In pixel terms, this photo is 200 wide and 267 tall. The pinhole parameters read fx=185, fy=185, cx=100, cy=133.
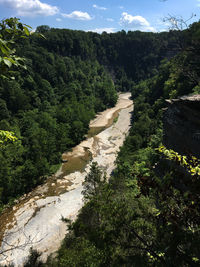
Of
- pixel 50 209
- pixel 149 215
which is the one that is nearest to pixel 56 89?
pixel 50 209

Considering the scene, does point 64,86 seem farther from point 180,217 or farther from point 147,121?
point 180,217

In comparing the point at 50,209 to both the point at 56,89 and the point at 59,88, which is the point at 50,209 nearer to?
the point at 56,89

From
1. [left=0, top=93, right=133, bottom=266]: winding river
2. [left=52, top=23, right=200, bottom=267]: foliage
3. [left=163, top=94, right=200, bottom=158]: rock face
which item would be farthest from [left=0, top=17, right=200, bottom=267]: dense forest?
[left=0, top=93, right=133, bottom=266]: winding river

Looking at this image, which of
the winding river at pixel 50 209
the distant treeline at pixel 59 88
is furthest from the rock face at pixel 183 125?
the winding river at pixel 50 209

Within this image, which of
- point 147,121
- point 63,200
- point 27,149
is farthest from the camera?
point 147,121

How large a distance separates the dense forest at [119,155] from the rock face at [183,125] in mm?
1154

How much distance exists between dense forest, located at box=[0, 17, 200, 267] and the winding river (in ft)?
6.24

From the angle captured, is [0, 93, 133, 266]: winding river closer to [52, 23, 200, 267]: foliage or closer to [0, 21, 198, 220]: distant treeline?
[0, 21, 198, 220]: distant treeline

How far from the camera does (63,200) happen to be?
28.7 meters

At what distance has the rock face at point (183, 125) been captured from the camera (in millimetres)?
8734

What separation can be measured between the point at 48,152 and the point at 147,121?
82.6 feet

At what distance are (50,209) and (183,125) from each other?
23.3 meters

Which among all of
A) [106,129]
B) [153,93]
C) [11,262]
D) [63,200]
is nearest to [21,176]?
[63,200]

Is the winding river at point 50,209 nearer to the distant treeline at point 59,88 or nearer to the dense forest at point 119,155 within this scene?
the dense forest at point 119,155
